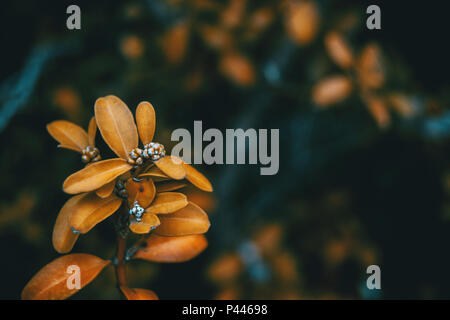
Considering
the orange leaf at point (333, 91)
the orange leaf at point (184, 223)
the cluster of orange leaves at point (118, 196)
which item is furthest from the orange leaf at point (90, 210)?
the orange leaf at point (333, 91)

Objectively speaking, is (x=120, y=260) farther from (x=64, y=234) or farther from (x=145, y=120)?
(x=145, y=120)

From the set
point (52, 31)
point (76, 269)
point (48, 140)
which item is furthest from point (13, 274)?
point (52, 31)

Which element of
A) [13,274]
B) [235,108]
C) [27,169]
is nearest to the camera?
[13,274]

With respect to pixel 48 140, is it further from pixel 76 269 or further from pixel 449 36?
pixel 449 36

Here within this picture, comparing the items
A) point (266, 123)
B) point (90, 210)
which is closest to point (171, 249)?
point (90, 210)

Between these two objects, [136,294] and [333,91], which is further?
[333,91]

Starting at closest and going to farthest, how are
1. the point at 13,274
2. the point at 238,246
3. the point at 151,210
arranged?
the point at 151,210
the point at 13,274
the point at 238,246

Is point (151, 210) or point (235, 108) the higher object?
point (235, 108)

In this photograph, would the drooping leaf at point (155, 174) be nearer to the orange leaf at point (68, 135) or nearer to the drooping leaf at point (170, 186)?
the drooping leaf at point (170, 186)
